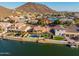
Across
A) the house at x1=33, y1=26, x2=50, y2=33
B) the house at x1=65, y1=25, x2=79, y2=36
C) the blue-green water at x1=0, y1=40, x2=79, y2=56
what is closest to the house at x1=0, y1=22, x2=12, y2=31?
the blue-green water at x1=0, y1=40, x2=79, y2=56

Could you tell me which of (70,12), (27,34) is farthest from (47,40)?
(70,12)

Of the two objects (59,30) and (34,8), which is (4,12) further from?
(59,30)

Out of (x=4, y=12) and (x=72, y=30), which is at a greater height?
(x=4, y=12)

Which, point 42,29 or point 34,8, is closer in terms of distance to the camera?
point 42,29

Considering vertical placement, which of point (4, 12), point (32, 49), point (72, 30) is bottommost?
point (32, 49)

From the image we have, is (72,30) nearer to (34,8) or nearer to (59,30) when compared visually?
(59,30)

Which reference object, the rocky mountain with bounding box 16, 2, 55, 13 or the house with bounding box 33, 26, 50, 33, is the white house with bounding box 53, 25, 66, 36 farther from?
the rocky mountain with bounding box 16, 2, 55, 13

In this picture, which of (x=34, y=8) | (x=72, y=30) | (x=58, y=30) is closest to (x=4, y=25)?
(x=34, y=8)
